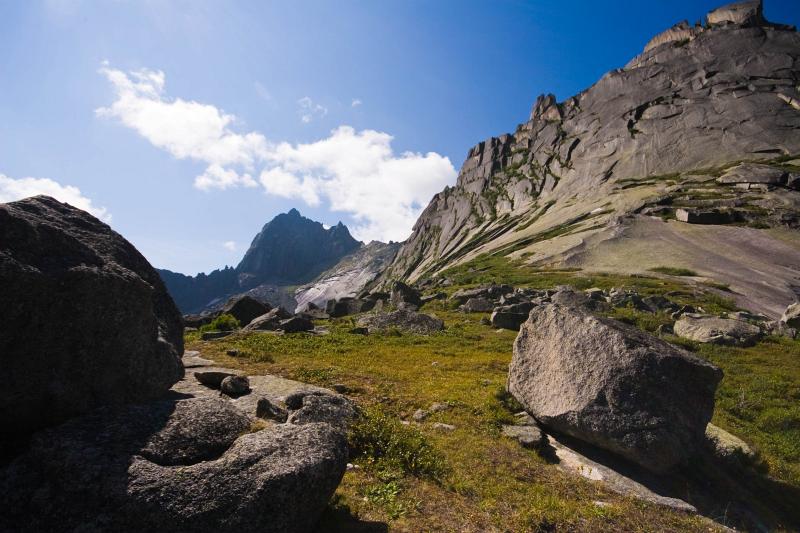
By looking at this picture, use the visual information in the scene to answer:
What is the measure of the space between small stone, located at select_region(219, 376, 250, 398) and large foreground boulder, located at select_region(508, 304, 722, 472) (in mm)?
9417

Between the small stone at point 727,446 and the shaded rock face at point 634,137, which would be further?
the shaded rock face at point 634,137

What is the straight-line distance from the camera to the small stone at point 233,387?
12.7m

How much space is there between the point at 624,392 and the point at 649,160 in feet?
458

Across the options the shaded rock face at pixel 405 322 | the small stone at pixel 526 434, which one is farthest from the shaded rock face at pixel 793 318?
the small stone at pixel 526 434

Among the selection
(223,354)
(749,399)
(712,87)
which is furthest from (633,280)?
(712,87)

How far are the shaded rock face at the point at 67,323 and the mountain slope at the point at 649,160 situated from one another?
62940mm

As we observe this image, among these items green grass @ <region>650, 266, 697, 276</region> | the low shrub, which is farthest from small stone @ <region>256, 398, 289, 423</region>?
green grass @ <region>650, 266, 697, 276</region>

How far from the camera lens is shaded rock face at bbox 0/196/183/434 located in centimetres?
684

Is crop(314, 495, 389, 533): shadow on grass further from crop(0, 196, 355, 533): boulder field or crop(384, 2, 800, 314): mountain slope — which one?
crop(384, 2, 800, 314): mountain slope

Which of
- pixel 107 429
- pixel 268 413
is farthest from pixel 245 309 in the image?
pixel 107 429

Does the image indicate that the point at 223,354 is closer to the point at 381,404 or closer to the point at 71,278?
the point at 381,404

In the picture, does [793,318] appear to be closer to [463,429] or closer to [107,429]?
[463,429]

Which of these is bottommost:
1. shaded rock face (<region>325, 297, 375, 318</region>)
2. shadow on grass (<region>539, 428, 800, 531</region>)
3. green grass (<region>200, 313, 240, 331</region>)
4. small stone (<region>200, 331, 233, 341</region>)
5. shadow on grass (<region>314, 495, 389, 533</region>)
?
shadow on grass (<region>539, 428, 800, 531</region>)

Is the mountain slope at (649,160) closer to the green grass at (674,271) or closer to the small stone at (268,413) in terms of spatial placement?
the green grass at (674,271)
